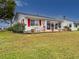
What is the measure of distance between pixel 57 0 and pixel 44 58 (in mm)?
44803

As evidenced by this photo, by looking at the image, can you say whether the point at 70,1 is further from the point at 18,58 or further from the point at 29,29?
the point at 18,58

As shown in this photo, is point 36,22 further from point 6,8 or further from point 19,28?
point 6,8

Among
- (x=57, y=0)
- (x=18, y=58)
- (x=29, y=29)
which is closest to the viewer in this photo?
(x=18, y=58)

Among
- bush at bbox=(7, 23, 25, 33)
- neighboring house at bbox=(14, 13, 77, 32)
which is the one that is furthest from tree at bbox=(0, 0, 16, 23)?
neighboring house at bbox=(14, 13, 77, 32)

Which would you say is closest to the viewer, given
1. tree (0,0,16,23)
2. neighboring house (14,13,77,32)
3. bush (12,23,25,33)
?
tree (0,0,16,23)

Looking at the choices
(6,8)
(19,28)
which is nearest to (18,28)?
(19,28)

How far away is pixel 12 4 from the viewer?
3659 cm

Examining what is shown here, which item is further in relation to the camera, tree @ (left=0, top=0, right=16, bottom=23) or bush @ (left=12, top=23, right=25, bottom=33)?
bush @ (left=12, top=23, right=25, bottom=33)

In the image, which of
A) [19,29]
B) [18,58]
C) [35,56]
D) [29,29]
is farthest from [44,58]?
[29,29]

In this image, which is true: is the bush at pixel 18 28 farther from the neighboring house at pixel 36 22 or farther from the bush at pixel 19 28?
the neighboring house at pixel 36 22

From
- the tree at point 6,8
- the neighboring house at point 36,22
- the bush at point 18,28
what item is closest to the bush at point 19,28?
the bush at point 18,28

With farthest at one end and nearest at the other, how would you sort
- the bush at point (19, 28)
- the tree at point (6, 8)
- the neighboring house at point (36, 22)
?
the neighboring house at point (36, 22)
the bush at point (19, 28)
the tree at point (6, 8)

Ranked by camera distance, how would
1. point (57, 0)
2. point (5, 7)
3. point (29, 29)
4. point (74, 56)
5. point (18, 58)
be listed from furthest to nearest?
point (57, 0)
point (29, 29)
point (5, 7)
point (74, 56)
point (18, 58)

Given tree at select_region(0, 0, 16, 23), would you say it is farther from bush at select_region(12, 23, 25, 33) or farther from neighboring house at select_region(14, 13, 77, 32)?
neighboring house at select_region(14, 13, 77, 32)
